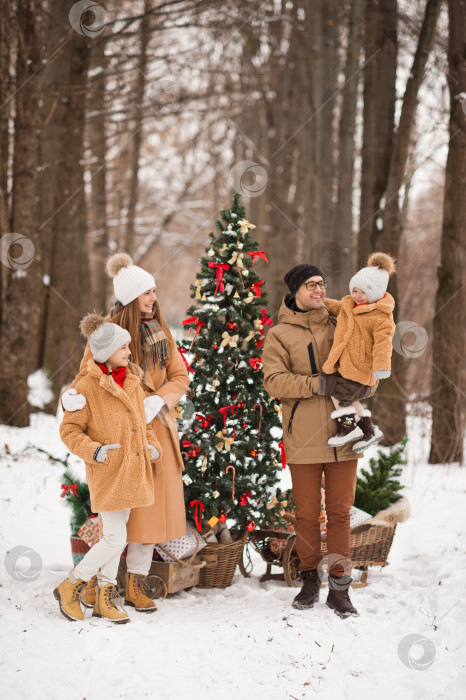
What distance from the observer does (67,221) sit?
10555mm

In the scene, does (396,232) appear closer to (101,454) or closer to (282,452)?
(282,452)

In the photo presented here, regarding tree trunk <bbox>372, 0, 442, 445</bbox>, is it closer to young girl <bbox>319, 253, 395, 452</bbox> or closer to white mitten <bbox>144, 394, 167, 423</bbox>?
young girl <bbox>319, 253, 395, 452</bbox>

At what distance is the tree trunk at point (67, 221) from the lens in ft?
33.6

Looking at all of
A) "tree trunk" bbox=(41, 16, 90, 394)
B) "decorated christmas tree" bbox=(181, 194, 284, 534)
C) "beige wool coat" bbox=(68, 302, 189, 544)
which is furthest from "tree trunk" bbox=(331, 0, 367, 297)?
"beige wool coat" bbox=(68, 302, 189, 544)

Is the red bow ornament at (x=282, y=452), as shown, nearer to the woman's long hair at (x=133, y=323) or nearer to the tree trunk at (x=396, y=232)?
the woman's long hair at (x=133, y=323)

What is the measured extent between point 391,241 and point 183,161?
1618cm

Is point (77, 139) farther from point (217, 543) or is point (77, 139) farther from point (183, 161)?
point (183, 161)

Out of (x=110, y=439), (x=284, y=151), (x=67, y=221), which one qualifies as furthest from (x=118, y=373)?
(x=284, y=151)

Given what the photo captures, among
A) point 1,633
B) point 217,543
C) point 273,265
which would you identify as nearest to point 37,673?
point 1,633

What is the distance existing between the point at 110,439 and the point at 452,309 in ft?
16.7

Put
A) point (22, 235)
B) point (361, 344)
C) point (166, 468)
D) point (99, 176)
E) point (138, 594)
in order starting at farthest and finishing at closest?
1. point (99, 176)
2. point (22, 235)
3. point (166, 468)
4. point (138, 594)
5. point (361, 344)

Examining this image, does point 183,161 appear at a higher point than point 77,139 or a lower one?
higher

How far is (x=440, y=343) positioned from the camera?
26.1 feet

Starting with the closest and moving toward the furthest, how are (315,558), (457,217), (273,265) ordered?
(315,558) < (457,217) < (273,265)
